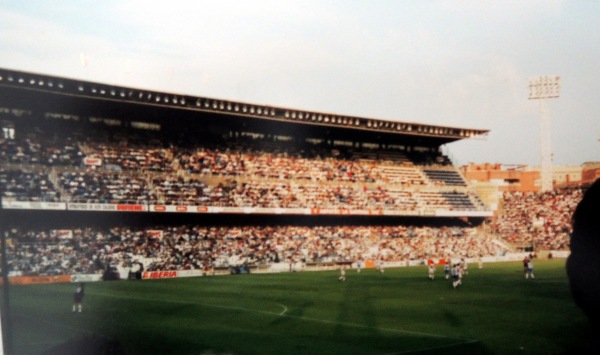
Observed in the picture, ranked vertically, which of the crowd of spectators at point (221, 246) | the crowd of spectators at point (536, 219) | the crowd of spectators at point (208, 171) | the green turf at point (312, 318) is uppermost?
the crowd of spectators at point (208, 171)

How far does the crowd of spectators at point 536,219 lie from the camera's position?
35.4 m

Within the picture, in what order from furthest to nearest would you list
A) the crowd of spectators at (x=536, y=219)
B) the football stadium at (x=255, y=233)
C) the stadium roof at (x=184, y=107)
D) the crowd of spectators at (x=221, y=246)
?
the crowd of spectators at (x=536, y=219) → the stadium roof at (x=184, y=107) → the crowd of spectators at (x=221, y=246) → the football stadium at (x=255, y=233)

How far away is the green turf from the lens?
443 inches

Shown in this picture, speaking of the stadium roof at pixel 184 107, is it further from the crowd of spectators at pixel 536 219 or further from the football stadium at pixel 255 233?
the crowd of spectators at pixel 536 219

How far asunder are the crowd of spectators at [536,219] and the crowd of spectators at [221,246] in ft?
5.43

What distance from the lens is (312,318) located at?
575 inches

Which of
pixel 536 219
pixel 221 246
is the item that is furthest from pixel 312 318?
pixel 536 219

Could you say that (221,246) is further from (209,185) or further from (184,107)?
(184,107)

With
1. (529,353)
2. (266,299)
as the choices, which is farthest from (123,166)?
(529,353)

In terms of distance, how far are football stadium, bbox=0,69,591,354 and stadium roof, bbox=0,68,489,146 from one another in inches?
4.2

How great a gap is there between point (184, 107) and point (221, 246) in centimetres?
859

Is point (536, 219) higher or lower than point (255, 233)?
higher

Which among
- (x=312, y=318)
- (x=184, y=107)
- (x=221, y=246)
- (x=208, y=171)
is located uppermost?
(x=184, y=107)

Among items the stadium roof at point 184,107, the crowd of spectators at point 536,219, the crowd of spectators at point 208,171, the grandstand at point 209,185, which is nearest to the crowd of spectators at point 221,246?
the grandstand at point 209,185
